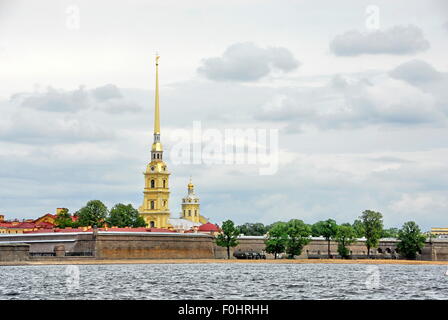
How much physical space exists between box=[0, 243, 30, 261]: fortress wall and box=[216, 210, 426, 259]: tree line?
2739 centimetres

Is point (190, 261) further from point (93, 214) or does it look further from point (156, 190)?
point (156, 190)

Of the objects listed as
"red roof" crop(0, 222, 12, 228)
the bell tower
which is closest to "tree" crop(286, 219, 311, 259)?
"red roof" crop(0, 222, 12, 228)

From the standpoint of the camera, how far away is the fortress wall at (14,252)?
85.4m

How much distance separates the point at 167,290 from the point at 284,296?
703 centimetres

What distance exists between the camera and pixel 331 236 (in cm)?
11400

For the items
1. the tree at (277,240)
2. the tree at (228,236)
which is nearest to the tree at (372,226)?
the tree at (277,240)

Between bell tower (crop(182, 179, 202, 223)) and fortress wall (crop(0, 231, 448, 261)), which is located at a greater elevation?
bell tower (crop(182, 179, 202, 223))

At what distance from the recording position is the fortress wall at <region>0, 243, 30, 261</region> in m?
85.4

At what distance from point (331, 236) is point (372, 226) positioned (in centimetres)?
510

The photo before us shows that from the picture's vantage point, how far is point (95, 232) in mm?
95500

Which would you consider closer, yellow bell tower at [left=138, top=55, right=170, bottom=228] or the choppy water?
the choppy water

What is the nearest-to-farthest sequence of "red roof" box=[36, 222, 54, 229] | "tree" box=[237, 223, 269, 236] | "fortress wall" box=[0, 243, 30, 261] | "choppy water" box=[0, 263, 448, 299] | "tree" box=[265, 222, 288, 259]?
1. "choppy water" box=[0, 263, 448, 299]
2. "fortress wall" box=[0, 243, 30, 261]
3. "tree" box=[265, 222, 288, 259]
4. "red roof" box=[36, 222, 54, 229]
5. "tree" box=[237, 223, 269, 236]

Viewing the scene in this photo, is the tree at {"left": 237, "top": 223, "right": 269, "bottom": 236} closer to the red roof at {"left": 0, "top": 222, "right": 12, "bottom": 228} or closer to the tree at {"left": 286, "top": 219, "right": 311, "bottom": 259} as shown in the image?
the red roof at {"left": 0, "top": 222, "right": 12, "bottom": 228}
